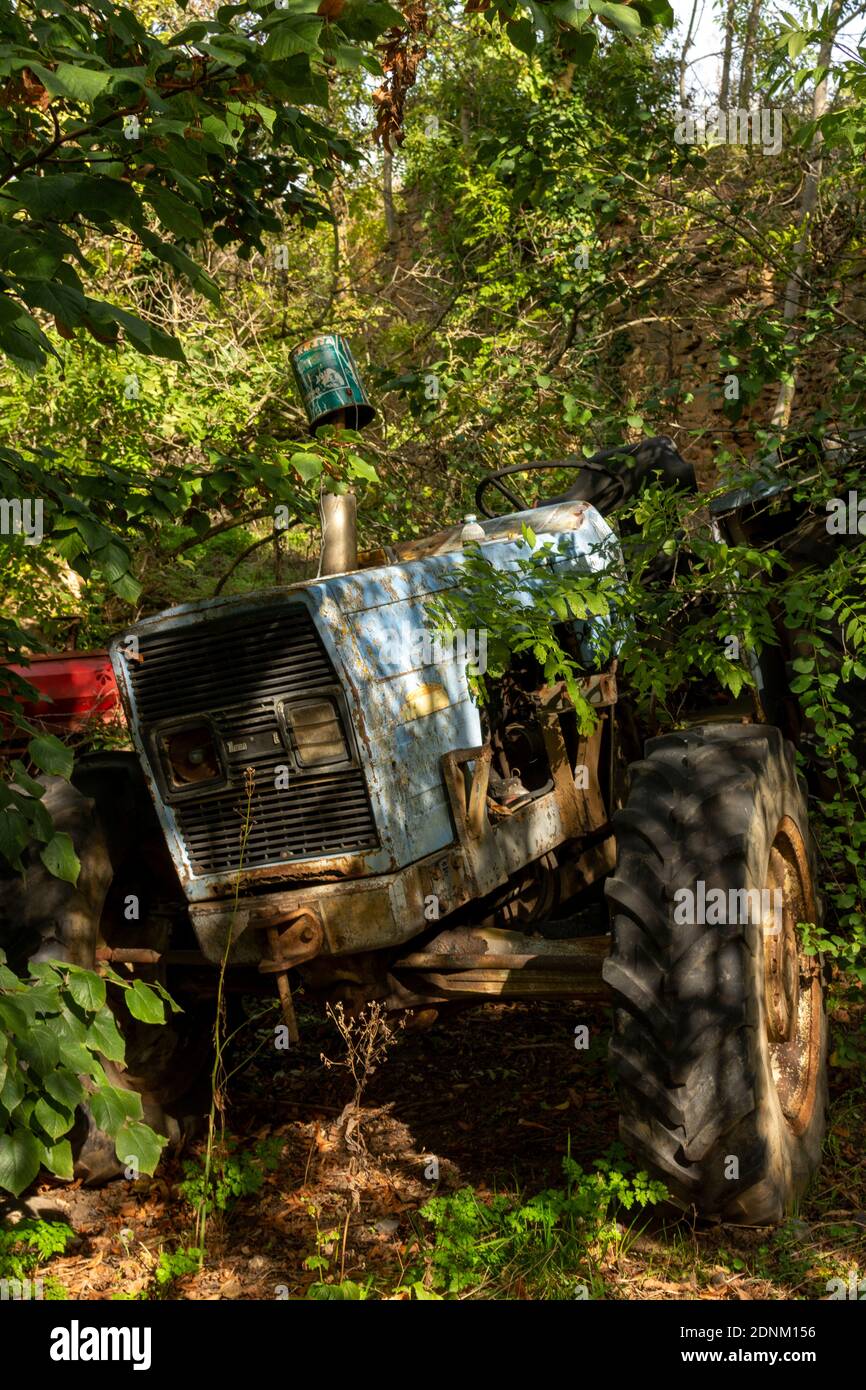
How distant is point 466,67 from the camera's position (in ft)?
54.8

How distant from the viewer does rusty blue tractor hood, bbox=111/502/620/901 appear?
355 cm

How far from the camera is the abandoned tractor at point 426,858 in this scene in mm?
3244

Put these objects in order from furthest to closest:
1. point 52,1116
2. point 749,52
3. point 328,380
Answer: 1. point 749,52
2. point 328,380
3. point 52,1116

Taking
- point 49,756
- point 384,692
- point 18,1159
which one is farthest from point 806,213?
point 18,1159

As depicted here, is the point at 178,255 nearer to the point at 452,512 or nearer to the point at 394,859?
the point at 394,859

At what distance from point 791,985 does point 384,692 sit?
154 cm

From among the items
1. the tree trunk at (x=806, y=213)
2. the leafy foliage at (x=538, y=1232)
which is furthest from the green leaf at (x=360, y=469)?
the tree trunk at (x=806, y=213)

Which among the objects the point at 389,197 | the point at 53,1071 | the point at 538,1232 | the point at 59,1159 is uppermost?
the point at 389,197

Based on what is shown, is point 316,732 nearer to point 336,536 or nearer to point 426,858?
point 426,858

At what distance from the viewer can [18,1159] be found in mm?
2447

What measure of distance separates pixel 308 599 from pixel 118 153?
1.27 metres

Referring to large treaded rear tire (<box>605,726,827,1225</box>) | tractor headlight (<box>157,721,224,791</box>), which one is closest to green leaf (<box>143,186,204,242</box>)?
tractor headlight (<box>157,721,224,791</box>)

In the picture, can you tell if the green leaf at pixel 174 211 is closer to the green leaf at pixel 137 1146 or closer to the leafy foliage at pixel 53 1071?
the leafy foliage at pixel 53 1071

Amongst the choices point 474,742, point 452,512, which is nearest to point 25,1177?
point 474,742
